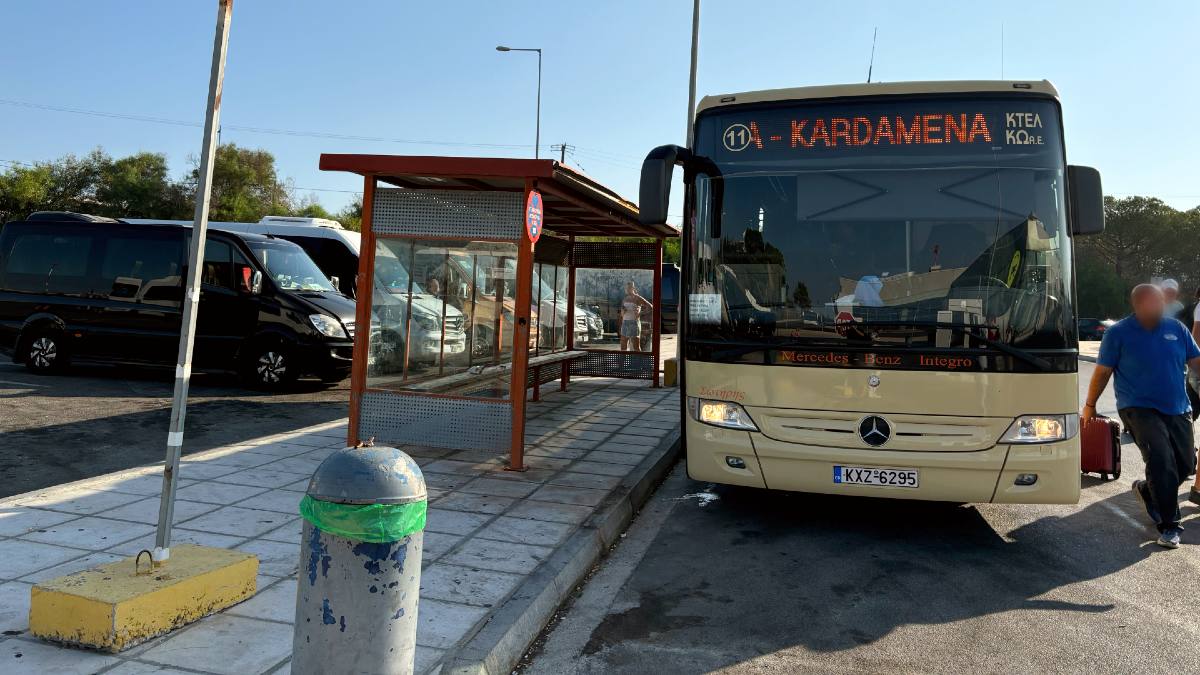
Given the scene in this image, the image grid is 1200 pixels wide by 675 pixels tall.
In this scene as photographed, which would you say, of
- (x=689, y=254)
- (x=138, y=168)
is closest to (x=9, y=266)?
(x=689, y=254)

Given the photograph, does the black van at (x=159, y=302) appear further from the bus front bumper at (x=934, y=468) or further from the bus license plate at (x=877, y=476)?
the bus license plate at (x=877, y=476)

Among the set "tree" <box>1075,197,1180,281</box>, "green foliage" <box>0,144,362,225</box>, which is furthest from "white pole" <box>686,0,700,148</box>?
"tree" <box>1075,197,1180,281</box>

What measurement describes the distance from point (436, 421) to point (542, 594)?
3.53 m

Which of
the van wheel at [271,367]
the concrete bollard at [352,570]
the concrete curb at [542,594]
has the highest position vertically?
the van wheel at [271,367]

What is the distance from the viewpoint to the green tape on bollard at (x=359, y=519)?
3135 mm

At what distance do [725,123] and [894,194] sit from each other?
4.09ft

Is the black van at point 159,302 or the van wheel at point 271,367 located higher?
the black van at point 159,302

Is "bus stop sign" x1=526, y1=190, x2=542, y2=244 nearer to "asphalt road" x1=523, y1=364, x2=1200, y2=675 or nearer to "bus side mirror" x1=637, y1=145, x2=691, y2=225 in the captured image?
"bus side mirror" x1=637, y1=145, x2=691, y2=225

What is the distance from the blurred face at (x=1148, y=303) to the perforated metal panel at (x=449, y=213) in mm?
4521

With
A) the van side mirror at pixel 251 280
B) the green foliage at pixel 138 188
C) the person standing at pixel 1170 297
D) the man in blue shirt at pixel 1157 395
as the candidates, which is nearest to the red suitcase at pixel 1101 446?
the person standing at pixel 1170 297

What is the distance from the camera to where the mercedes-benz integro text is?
555 cm

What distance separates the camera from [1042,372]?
547 cm

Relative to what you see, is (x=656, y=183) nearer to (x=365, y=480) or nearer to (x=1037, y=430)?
(x=1037, y=430)

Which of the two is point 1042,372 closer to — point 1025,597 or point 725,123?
point 1025,597
